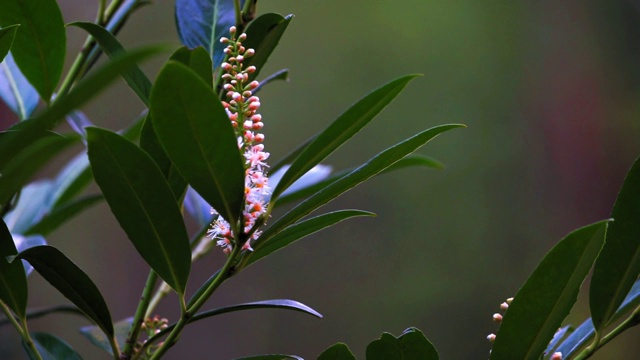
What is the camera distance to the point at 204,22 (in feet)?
1.79

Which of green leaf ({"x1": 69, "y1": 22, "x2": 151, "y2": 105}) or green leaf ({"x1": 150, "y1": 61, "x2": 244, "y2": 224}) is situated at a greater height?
green leaf ({"x1": 69, "y1": 22, "x2": 151, "y2": 105})

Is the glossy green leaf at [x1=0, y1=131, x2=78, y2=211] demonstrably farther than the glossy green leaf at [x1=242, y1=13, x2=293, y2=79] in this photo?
No

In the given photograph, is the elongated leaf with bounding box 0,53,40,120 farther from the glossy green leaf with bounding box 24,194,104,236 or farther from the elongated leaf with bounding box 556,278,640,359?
the elongated leaf with bounding box 556,278,640,359

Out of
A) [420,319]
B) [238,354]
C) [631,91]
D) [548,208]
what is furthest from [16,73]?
[631,91]

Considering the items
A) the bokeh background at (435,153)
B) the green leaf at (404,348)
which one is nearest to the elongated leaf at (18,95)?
the green leaf at (404,348)

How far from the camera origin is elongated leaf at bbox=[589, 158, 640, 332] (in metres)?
0.42

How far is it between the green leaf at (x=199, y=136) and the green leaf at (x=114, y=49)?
11 cm

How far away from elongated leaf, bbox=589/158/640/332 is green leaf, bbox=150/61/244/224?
234 mm

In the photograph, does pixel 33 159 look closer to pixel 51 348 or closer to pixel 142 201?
pixel 142 201

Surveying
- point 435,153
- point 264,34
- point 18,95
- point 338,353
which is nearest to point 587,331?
point 338,353

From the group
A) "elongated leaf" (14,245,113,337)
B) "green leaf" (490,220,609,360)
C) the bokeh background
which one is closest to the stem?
"elongated leaf" (14,245,113,337)

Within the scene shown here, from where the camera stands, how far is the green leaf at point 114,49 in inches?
17.4

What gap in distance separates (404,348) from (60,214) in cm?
44

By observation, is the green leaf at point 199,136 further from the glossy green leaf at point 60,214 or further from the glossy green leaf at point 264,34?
the glossy green leaf at point 60,214
